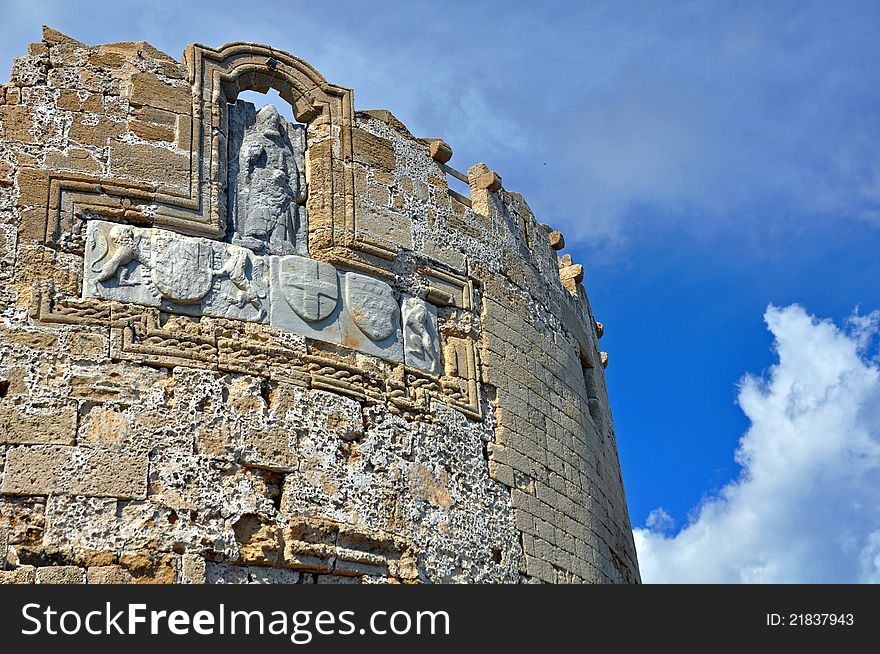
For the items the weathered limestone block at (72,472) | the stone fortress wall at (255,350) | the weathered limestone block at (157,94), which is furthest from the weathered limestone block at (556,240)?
the weathered limestone block at (72,472)

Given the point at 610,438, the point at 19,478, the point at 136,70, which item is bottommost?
the point at 19,478

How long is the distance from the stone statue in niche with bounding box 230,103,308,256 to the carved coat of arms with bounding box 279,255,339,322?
0.14 metres

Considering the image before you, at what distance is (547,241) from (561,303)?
639 mm

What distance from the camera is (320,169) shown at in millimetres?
8891

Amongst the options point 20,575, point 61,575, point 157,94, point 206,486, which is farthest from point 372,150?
point 20,575

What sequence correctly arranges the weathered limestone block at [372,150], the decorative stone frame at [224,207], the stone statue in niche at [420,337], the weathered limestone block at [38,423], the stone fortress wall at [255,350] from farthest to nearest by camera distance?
the weathered limestone block at [372,150], the stone statue in niche at [420,337], the decorative stone frame at [224,207], the stone fortress wall at [255,350], the weathered limestone block at [38,423]

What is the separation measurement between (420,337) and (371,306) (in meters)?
0.44

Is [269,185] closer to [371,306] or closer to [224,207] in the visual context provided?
[224,207]

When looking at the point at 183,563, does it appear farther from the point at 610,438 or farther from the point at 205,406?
the point at 610,438

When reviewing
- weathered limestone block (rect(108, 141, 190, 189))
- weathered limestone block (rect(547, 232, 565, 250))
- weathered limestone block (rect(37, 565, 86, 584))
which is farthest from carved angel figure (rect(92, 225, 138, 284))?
weathered limestone block (rect(547, 232, 565, 250))

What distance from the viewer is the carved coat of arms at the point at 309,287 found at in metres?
8.15

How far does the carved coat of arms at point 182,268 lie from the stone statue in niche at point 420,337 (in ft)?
4.67

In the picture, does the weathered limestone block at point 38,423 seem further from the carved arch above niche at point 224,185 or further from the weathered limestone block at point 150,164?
the weathered limestone block at point 150,164

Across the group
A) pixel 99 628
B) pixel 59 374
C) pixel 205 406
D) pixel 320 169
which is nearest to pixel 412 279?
pixel 320 169
